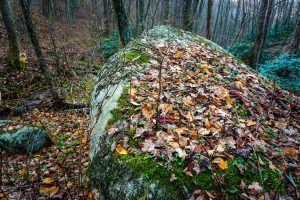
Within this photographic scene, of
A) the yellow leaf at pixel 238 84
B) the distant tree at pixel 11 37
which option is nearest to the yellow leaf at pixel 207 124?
the yellow leaf at pixel 238 84

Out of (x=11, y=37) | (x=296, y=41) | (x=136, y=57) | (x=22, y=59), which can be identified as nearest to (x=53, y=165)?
(x=136, y=57)

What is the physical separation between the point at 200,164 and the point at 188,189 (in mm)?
277

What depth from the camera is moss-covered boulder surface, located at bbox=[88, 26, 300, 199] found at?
1980 mm

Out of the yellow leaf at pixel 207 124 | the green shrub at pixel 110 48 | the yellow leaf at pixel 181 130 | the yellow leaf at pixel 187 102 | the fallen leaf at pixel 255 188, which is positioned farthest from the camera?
the green shrub at pixel 110 48

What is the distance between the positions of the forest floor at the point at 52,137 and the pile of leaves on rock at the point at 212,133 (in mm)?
716

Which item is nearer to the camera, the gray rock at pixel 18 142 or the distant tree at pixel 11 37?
the gray rock at pixel 18 142

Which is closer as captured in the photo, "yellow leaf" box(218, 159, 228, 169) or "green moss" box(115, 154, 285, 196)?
"green moss" box(115, 154, 285, 196)

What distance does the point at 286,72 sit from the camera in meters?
7.91

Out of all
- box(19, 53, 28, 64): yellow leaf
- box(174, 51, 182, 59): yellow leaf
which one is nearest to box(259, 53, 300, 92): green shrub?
box(174, 51, 182, 59): yellow leaf

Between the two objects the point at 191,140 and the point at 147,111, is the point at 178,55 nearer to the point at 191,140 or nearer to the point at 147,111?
the point at 147,111

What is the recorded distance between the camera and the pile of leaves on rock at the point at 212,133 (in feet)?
6.56

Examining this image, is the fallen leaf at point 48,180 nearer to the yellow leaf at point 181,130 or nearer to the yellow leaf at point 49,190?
the yellow leaf at point 49,190

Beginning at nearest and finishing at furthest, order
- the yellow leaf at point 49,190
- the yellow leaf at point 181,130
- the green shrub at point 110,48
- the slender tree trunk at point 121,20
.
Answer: the yellow leaf at point 181,130
the yellow leaf at point 49,190
the slender tree trunk at point 121,20
the green shrub at point 110,48

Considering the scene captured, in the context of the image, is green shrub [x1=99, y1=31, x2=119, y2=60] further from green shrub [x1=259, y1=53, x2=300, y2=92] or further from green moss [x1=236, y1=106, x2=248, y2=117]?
green moss [x1=236, y1=106, x2=248, y2=117]
